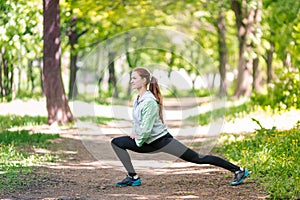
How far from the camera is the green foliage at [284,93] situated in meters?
18.1

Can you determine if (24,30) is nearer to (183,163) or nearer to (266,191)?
(183,163)

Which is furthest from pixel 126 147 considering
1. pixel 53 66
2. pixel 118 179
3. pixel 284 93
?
pixel 284 93

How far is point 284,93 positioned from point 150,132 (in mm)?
11216

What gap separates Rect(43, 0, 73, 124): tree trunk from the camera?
701 inches

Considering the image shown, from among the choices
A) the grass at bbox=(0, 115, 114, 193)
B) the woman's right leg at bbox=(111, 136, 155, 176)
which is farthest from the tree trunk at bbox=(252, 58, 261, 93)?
the woman's right leg at bbox=(111, 136, 155, 176)

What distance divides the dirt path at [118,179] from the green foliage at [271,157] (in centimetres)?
28

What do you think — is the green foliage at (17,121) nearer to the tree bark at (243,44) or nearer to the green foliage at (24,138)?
the green foliage at (24,138)

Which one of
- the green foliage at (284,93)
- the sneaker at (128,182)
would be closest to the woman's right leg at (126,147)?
the sneaker at (128,182)

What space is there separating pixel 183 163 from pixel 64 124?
23.8ft

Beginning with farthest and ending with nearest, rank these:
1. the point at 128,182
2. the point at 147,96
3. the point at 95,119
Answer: the point at 95,119 → the point at 128,182 → the point at 147,96

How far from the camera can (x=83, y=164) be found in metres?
11.6

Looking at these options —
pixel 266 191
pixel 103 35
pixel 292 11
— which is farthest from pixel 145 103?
pixel 103 35

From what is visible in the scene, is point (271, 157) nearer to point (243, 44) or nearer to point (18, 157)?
point (18, 157)

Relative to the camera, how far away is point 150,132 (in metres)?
8.32
